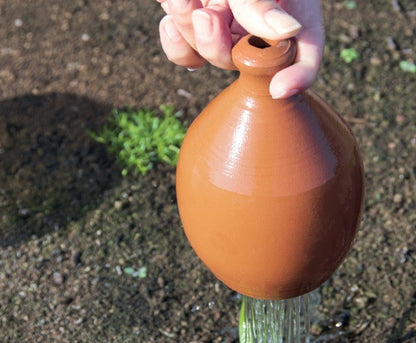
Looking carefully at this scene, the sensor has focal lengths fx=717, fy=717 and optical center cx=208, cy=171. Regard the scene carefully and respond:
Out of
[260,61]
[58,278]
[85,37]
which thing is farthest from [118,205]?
[260,61]

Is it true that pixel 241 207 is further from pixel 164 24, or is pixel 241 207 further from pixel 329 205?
pixel 164 24

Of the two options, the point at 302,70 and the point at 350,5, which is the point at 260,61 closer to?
Answer: the point at 302,70

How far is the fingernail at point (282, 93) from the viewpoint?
68.6 inches

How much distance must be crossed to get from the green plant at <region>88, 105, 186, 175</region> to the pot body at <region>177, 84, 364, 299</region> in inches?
54.2

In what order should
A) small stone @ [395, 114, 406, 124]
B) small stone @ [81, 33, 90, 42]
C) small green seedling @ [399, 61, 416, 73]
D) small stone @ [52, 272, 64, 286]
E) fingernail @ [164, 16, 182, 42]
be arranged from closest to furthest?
1. fingernail @ [164, 16, 182, 42]
2. small stone @ [52, 272, 64, 286]
3. small stone @ [395, 114, 406, 124]
4. small green seedling @ [399, 61, 416, 73]
5. small stone @ [81, 33, 90, 42]

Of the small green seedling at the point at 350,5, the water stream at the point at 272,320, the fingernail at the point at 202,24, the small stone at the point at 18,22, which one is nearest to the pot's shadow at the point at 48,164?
the small stone at the point at 18,22

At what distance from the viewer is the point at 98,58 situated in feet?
13.1

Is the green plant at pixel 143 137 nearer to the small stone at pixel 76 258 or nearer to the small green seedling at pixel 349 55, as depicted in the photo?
the small stone at pixel 76 258

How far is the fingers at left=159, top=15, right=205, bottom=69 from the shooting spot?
6.63 ft

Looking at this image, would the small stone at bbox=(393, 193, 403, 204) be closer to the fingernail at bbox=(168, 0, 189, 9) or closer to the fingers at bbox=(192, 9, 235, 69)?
the fingers at bbox=(192, 9, 235, 69)

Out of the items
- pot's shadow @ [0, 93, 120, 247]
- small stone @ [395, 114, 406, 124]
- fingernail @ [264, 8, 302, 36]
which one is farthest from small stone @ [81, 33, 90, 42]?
fingernail @ [264, 8, 302, 36]

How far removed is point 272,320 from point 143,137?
1296 mm

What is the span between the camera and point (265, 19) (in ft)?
5.65

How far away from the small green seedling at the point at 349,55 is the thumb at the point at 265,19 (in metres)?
2.20
